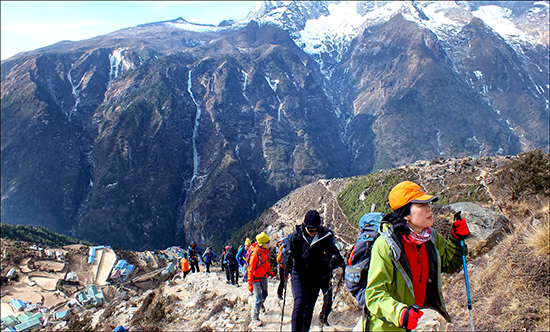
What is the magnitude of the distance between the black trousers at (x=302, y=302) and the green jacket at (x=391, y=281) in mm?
2684

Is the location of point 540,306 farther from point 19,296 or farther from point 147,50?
point 147,50

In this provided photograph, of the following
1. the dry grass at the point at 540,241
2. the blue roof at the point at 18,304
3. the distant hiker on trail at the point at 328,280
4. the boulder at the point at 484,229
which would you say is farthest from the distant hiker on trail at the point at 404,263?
the blue roof at the point at 18,304

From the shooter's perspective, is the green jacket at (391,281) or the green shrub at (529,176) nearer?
the green jacket at (391,281)

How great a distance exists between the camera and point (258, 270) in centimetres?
756

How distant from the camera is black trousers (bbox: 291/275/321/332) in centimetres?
549

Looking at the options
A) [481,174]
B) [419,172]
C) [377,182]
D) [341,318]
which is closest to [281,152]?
[377,182]

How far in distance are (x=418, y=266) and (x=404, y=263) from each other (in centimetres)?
24

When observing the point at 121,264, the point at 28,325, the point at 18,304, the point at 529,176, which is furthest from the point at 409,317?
the point at 121,264

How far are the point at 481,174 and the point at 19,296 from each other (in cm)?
4916

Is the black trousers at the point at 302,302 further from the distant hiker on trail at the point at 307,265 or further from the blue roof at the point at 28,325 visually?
the blue roof at the point at 28,325

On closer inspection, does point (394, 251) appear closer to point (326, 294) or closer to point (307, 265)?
point (307, 265)

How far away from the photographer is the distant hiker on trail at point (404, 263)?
2.67 m

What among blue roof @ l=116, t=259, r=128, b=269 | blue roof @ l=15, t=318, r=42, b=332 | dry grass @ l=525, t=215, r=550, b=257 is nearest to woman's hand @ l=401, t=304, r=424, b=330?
dry grass @ l=525, t=215, r=550, b=257

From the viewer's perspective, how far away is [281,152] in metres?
150
